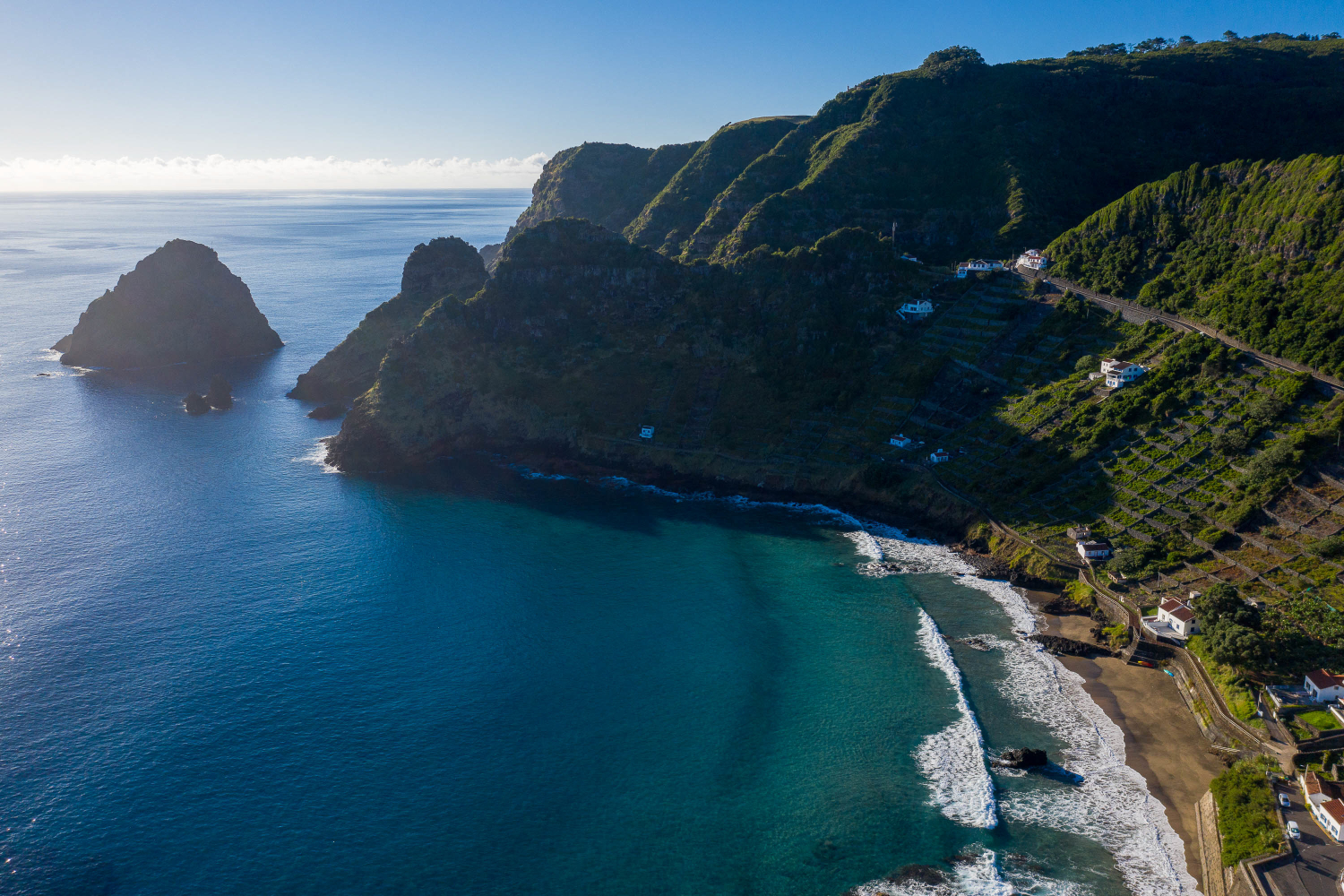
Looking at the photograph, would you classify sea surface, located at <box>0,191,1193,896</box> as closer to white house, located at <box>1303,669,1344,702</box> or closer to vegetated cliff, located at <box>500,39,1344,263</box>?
white house, located at <box>1303,669,1344,702</box>

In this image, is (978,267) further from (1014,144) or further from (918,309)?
(1014,144)

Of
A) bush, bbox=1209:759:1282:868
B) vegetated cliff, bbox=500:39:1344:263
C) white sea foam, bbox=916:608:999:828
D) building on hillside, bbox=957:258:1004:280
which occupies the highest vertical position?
vegetated cliff, bbox=500:39:1344:263

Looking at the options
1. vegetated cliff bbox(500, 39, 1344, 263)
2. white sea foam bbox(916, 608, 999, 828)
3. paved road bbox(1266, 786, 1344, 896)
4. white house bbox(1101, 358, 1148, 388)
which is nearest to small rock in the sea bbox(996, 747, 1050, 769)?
white sea foam bbox(916, 608, 999, 828)

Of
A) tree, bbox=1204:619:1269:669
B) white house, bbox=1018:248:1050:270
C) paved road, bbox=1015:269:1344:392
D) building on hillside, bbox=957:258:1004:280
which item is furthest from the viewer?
building on hillside, bbox=957:258:1004:280

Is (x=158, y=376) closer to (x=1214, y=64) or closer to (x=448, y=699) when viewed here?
(x=448, y=699)

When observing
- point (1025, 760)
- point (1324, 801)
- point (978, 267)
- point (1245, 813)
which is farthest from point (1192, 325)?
point (1025, 760)

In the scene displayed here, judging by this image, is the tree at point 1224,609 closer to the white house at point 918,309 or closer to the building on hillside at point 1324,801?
the building on hillside at point 1324,801
